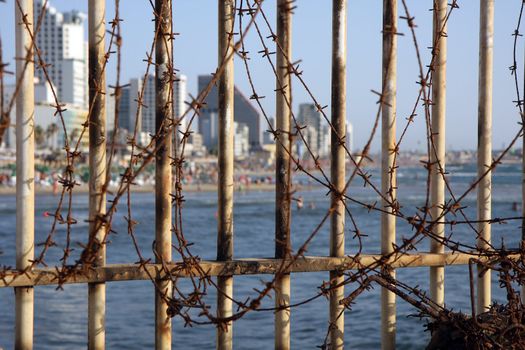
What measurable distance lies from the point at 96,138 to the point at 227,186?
2.50 feet

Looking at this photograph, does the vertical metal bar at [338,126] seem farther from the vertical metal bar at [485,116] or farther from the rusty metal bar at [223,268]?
the vertical metal bar at [485,116]

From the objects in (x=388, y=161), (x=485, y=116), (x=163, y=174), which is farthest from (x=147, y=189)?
(x=163, y=174)

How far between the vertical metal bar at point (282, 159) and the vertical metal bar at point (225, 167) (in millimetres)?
267

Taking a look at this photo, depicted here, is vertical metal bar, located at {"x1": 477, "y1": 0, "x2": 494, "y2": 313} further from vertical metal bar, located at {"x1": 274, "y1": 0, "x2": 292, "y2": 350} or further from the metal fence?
vertical metal bar, located at {"x1": 274, "y1": 0, "x2": 292, "y2": 350}

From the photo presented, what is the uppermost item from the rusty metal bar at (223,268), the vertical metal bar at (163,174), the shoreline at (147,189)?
the vertical metal bar at (163,174)

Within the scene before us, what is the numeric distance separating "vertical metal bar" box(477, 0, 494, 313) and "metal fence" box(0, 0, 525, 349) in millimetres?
12

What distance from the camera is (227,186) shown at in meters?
4.02

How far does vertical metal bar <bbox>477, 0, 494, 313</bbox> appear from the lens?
4.49m

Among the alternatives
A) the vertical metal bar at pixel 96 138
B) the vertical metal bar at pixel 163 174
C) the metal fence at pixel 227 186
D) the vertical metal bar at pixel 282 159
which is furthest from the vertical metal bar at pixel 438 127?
the vertical metal bar at pixel 96 138

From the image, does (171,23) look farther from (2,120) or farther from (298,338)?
(298,338)

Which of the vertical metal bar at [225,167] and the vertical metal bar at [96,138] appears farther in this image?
the vertical metal bar at [225,167]

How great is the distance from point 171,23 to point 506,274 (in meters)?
2.34

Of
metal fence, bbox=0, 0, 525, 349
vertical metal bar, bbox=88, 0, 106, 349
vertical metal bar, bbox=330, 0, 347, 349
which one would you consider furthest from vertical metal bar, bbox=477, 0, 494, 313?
vertical metal bar, bbox=88, 0, 106, 349

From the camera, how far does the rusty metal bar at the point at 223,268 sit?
364 centimetres
